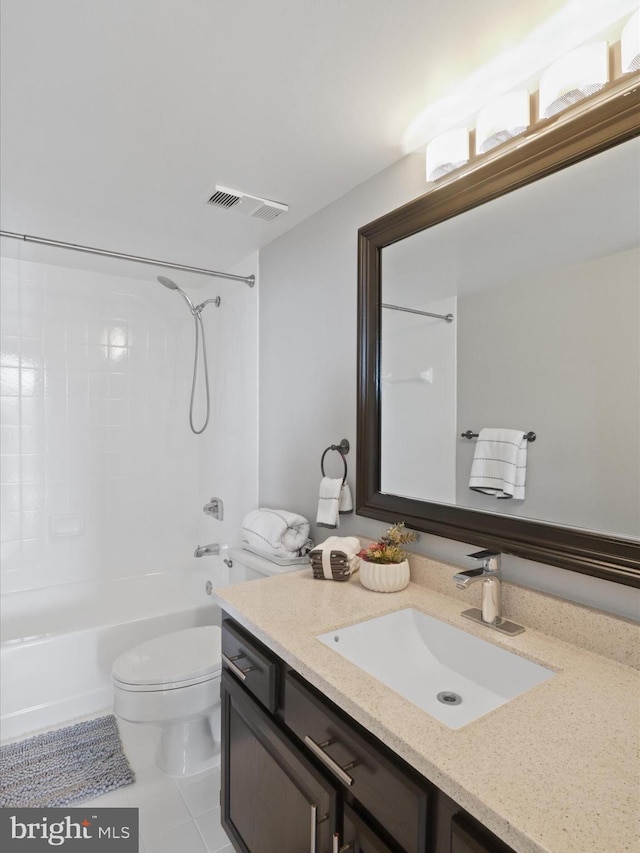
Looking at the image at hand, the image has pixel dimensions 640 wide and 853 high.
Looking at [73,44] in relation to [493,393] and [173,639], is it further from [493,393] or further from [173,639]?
[173,639]

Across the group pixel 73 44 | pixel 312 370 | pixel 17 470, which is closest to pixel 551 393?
pixel 312 370

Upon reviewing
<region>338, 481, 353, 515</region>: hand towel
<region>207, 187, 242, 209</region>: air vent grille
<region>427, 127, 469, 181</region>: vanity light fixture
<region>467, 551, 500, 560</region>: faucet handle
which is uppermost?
<region>207, 187, 242, 209</region>: air vent grille

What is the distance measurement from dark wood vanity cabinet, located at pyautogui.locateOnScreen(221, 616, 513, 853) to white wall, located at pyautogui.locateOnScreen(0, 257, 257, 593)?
1286 millimetres

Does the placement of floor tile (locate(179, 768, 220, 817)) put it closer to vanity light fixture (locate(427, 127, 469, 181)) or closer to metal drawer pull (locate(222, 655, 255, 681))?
metal drawer pull (locate(222, 655, 255, 681))

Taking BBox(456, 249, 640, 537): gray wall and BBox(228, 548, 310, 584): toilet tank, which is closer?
BBox(456, 249, 640, 537): gray wall

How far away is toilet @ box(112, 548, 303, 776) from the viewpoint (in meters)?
1.83

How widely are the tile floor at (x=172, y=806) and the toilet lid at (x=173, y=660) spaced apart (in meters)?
0.42

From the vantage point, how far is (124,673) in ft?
6.13

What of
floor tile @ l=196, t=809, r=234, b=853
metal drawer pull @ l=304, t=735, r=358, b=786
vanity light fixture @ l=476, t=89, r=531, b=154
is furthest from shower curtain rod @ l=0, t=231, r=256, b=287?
floor tile @ l=196, t=809, r=234, b=853

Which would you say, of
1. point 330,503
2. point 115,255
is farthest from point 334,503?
point 115,255

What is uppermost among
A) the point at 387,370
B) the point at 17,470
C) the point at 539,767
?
the point at 387,370

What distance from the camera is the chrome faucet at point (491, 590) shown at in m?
1.21

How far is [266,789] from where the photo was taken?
1242 millimetres

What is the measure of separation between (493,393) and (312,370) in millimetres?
918
